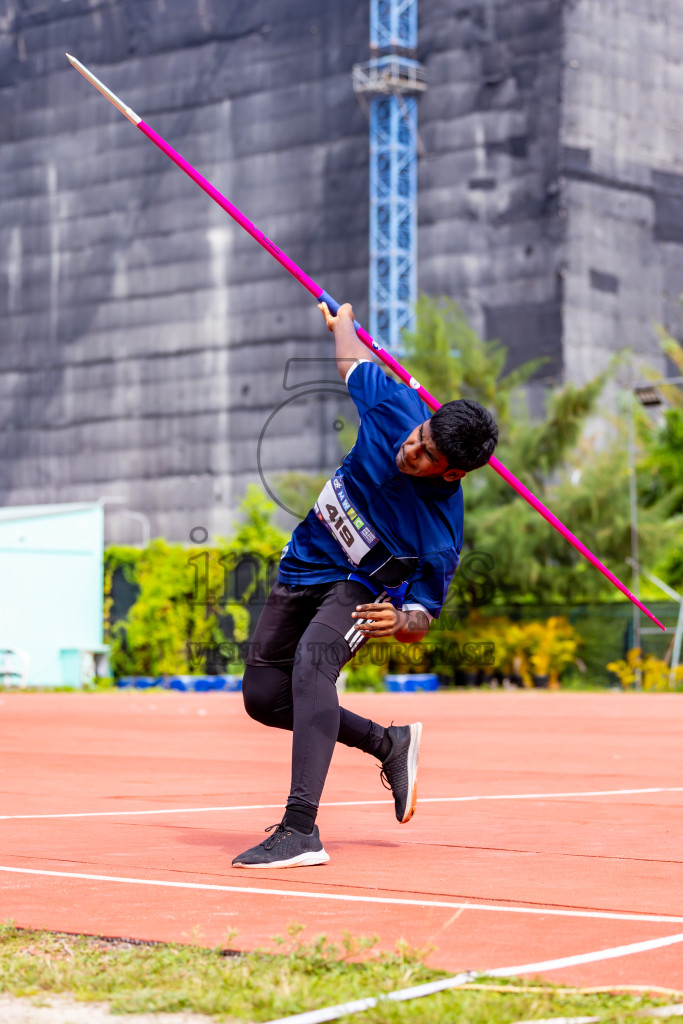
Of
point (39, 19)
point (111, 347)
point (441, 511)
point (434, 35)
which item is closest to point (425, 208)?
point (434, 35)

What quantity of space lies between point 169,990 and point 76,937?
0.70 m

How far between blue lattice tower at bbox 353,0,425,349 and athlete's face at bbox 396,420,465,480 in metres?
40.2

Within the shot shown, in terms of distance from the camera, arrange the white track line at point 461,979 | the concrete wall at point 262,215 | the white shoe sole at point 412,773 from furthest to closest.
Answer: the concrete wall at point 262,215 → the white shoe sole at point 412,773 → the white track line at point 461,979

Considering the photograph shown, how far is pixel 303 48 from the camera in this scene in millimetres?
48594

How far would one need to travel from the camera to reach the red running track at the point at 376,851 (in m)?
3.83

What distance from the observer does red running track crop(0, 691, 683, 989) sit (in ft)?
12.6

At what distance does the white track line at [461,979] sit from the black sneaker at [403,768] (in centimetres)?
200

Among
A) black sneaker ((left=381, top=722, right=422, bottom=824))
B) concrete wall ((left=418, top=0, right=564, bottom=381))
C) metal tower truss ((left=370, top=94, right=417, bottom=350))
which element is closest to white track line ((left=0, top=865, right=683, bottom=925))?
black sneaker ((left=381, top=722, right=422, bottom=824))

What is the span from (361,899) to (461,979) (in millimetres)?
1238

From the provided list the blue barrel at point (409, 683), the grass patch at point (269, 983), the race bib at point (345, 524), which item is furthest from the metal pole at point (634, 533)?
the grass patch at point (269, 983)

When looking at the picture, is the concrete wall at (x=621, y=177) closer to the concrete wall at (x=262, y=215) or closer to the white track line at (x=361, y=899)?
the concrete wall at (x=262, y=215)

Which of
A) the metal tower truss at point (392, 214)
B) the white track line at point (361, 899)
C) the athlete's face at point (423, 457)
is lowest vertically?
the white track line at point (361, 899)

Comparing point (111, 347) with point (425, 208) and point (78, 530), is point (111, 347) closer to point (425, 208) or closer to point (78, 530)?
point (425, 208)

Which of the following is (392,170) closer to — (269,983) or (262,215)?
(262,215)
